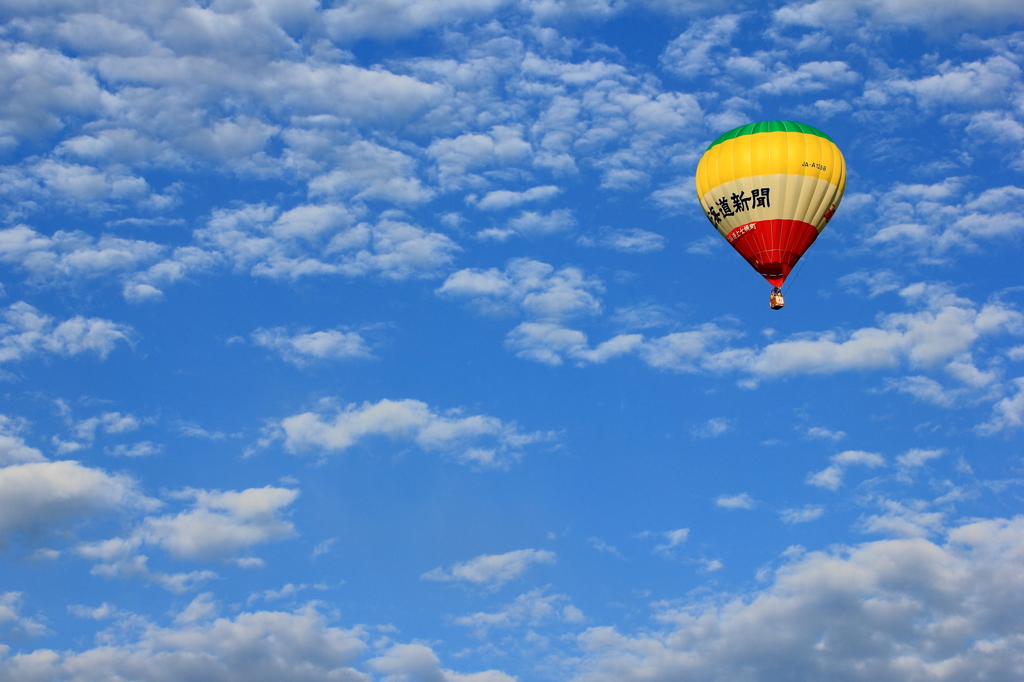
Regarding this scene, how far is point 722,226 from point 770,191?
4379 millimetres

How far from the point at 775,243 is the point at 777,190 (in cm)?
350

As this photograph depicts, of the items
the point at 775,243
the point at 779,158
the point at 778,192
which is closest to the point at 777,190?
the point at 778,192

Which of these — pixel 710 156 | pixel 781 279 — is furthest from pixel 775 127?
pixel 781 279

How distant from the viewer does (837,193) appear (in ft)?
294

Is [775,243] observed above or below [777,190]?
below

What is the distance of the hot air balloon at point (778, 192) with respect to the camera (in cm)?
8794

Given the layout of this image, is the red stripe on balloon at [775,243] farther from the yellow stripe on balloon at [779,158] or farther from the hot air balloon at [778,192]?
the yellow stripe on balloon at [779,158]

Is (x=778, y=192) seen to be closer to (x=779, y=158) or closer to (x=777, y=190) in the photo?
(x=777, y=190)

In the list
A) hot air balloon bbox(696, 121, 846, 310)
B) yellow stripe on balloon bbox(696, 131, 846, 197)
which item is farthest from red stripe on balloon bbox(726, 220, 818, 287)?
yellow stripe on balloon bbox(696, 131, 846, 197)

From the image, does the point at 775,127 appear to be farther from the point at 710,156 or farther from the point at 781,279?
the point at 781,279

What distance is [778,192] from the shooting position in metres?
87.9

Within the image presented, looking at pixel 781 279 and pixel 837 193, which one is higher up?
pixel 837 193

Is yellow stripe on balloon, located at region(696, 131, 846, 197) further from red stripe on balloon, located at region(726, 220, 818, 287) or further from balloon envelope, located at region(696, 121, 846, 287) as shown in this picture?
red stripe on balloon, located at region(726, 220, 818, 287)

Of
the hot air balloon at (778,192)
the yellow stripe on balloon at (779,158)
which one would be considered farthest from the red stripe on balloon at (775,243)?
the yellow stripe on balloon at (779,158)
